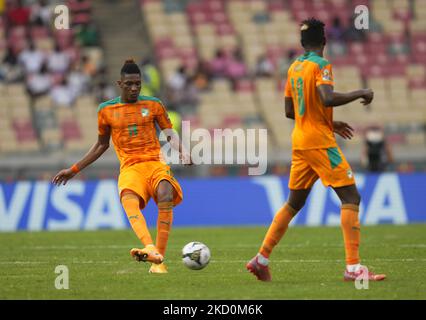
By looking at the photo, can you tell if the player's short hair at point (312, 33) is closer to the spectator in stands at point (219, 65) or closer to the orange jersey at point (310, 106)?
the orange jersey at point (310, 106)

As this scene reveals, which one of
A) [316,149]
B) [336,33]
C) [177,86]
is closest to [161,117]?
[316,149]

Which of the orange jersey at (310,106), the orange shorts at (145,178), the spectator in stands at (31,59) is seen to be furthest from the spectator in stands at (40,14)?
the orange jersey at (310,106)

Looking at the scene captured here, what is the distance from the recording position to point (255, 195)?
69.0ft

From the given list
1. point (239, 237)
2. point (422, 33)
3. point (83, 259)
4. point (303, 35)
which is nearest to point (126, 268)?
point (83, 259)

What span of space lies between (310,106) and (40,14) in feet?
65.2

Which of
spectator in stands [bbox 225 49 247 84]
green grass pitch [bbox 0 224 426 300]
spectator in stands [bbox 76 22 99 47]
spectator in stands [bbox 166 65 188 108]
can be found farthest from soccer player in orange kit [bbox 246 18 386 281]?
spectator in stands [bbox 76 22 99 47]

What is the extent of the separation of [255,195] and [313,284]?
10.9 m

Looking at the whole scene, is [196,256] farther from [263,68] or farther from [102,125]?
[263,68]

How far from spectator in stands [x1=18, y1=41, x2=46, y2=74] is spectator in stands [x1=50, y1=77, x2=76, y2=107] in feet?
2.51

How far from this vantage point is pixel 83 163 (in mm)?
11812

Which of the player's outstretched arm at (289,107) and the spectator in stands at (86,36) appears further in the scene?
the spectator in stands at (86,36)

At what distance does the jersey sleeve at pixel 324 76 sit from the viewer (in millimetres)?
10328

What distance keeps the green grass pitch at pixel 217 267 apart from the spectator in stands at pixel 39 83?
30.5 ft
